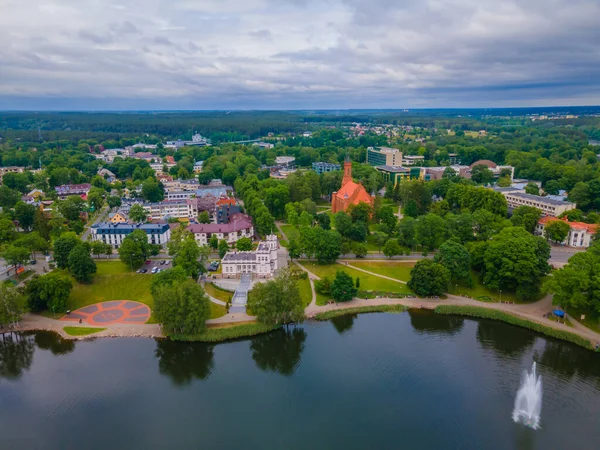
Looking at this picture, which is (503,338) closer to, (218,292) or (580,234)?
(218,292)

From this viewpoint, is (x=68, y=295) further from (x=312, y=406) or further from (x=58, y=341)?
(x=312, y=406)

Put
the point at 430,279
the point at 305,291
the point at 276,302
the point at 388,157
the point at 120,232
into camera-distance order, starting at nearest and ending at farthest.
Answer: the point at 276,302, the point at 430,279, the point at 305,291, the point at 120,232, the point at 388,157

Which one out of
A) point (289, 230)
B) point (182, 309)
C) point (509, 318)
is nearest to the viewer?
point (182, 309)

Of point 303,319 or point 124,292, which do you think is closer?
point 303,319

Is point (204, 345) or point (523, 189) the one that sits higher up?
point (523, 189)

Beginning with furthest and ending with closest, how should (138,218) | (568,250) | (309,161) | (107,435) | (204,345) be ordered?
(309,161) → (138,218) → (568,250) → (204,345) → (107,435)

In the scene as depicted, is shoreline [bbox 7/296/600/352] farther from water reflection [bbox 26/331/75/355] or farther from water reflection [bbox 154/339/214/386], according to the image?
water reflection [bbox 154/339/214/386]

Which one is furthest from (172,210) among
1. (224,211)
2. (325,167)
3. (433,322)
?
(433,322)

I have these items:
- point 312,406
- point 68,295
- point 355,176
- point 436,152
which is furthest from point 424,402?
point 436,152
